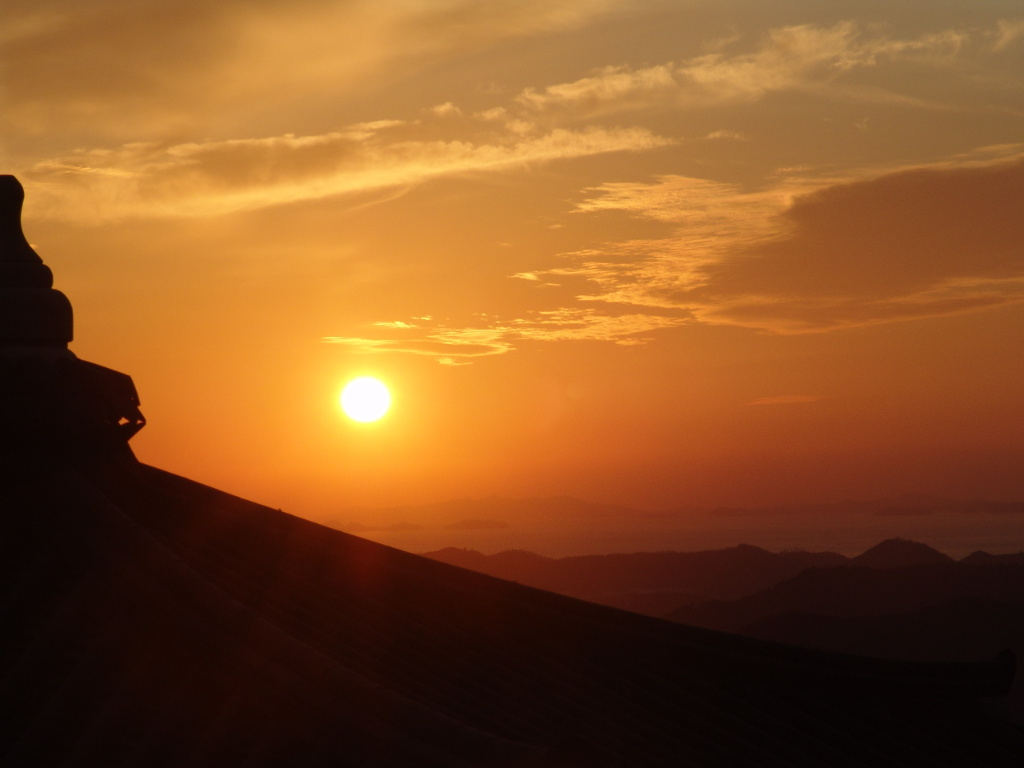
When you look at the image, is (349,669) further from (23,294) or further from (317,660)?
(23,294)

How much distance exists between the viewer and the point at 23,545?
8703 millimetres

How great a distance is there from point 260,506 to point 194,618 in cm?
446

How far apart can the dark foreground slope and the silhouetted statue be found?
316 millimetres

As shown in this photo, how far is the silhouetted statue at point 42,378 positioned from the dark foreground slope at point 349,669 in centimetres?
32

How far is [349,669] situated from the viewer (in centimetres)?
657

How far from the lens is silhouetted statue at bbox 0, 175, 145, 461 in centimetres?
953

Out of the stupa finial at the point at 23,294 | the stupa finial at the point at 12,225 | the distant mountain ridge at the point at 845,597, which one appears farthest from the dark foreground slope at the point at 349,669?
the distant mountain ridge at the point at 845,597

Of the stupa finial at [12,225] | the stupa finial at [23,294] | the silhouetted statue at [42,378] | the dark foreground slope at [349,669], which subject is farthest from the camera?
the stupa finial at [12,225]

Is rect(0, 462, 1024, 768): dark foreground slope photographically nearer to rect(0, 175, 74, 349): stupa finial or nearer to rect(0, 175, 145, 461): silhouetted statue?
rect(0, 175, 145, 461): silhouetted statue

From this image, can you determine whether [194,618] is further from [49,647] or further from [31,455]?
[31,455]

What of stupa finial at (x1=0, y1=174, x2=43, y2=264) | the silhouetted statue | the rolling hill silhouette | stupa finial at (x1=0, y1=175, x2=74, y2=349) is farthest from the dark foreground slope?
stupa finial at (x1=0, y1=174, x2=43, y2=264)

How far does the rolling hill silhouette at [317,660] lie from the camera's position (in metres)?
6.42

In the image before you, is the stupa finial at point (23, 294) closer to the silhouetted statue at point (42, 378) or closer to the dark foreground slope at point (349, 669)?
the silhouetted statue at point (42, 378)

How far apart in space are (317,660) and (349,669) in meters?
0.22
